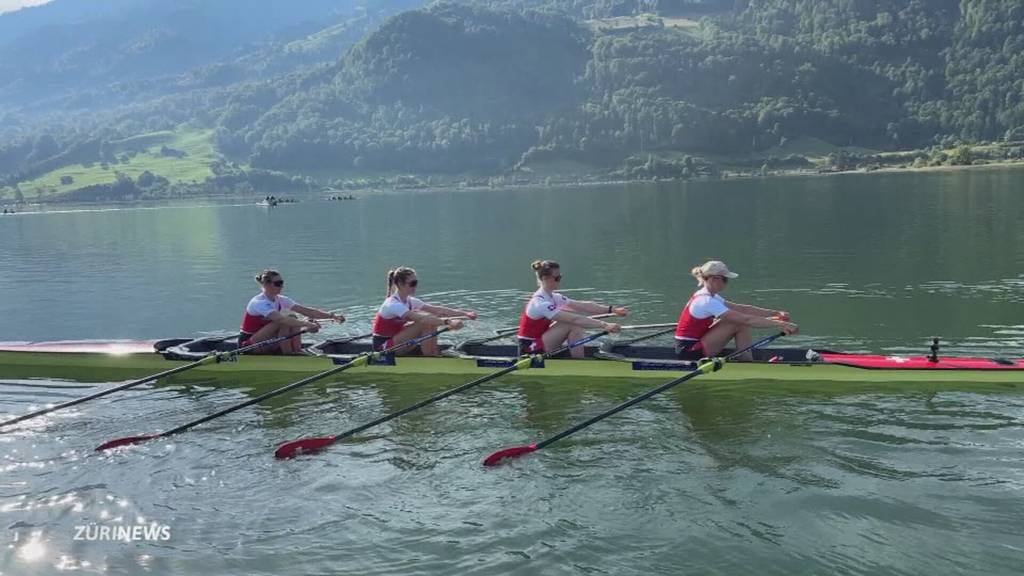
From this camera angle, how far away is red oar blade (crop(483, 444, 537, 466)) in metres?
10.9

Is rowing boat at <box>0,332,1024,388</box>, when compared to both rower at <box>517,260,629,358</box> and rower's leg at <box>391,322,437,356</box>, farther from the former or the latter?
rower at <box>517,260,629,358</box>

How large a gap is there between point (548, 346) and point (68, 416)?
29.3 ft

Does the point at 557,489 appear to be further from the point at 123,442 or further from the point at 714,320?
the point at 123,442

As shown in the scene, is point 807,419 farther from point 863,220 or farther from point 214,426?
point 863,220

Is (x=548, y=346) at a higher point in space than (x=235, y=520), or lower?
higher

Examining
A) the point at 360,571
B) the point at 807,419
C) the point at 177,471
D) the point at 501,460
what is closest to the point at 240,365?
the point at 177,471

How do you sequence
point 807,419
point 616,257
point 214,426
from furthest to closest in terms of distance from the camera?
point 616,257 < point 214,426 < point 807,419

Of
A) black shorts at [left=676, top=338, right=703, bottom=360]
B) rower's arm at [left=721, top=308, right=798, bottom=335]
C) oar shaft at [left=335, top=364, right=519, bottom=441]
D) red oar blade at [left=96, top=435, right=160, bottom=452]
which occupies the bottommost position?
red oar blade at [left=96, top=435, right=160, bottom=452]

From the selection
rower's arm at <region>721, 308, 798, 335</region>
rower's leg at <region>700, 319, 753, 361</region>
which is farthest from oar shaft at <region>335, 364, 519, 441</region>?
rower's arm at <region>721, 308, 798, 335</region>

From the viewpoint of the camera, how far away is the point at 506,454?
11016mm

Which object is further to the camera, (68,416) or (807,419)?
(68,416)

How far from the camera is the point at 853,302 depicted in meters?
23.3

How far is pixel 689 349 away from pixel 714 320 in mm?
687

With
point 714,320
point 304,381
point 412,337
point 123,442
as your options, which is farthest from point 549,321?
point 123,442
